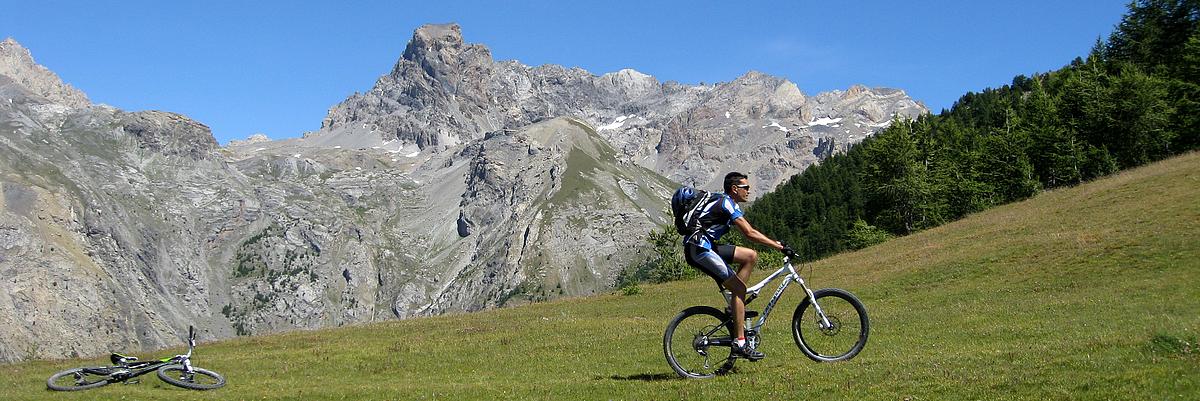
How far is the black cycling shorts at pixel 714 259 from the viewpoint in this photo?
50.8ft

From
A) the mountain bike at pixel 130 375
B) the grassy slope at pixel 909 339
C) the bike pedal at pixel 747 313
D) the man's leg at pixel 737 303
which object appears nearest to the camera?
the grassy slope at pixel 909 339

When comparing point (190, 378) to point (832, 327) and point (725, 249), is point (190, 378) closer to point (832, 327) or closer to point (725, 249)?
point (725, 249)

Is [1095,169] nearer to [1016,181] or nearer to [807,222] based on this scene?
[1016,181]

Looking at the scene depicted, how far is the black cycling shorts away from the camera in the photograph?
1548 cm

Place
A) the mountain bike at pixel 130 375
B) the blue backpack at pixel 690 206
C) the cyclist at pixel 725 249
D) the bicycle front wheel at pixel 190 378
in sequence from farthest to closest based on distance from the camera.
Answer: the bicycle front wheel at pixel 190 378 → the mountain bike at pixel 130 375 → the blue backpack at pixel 690 206 → the cyclist at pixel 725 249

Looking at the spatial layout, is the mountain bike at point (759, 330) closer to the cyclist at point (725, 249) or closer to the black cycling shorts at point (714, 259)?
the cyclist at point (725, 249)

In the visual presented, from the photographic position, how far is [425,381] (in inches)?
802

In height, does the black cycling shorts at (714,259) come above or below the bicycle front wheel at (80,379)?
above

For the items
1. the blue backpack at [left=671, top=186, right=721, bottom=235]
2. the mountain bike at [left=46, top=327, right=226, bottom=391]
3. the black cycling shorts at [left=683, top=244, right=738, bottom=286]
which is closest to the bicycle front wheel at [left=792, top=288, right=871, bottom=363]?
the black cycling shorts at [left=683, top=244, right=738, bottom=286]

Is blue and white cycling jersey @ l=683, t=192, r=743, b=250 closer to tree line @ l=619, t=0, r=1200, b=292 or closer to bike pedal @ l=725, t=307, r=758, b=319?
bike pedal @ l=725, t=307, r=758, b=319

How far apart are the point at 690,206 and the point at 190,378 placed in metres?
12.4

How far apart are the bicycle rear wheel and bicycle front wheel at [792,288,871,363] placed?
149cm

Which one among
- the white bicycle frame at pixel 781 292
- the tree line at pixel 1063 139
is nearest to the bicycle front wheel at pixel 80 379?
the white bicycle frame at pixel 781 292

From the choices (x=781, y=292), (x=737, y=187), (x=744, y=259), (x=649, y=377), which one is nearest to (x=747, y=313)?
(x=781, y=292)
